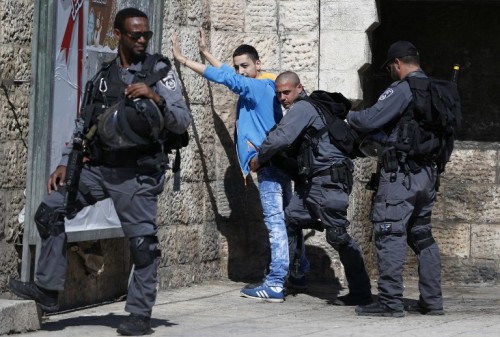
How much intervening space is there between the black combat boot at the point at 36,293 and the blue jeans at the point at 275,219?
252 centimetres

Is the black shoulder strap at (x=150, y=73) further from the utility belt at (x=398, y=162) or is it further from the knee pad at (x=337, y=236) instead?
the knee pad at (x=337, y=236)

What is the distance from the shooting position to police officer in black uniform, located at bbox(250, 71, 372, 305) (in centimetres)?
912

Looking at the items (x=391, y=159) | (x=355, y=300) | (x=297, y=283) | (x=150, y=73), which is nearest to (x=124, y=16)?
(x=150, y=73)

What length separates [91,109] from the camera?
23.7ft

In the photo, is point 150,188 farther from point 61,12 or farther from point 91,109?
point 61,12

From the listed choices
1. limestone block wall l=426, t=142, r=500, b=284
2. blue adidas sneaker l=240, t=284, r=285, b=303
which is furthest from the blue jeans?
limestone block wall l=426, t=142, r=500, b=284

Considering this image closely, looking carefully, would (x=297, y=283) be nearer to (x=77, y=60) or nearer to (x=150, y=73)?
(x=77, y=60)

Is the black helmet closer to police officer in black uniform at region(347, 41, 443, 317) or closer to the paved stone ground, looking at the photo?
the paved stone ground

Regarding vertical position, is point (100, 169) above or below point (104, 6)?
below

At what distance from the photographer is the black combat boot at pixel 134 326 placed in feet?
23.8

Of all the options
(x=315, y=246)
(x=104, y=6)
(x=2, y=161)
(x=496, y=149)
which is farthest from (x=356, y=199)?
(x=2, y=161)

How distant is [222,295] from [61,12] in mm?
2891

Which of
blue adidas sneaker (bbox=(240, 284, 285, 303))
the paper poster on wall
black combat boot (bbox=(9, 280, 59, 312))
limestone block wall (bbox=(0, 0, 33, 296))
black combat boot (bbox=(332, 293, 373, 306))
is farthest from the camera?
blue adidas sneaker (bbox=(240, 284, 285, 303))

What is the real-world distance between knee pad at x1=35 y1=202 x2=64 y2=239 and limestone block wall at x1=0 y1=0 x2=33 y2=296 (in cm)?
58
